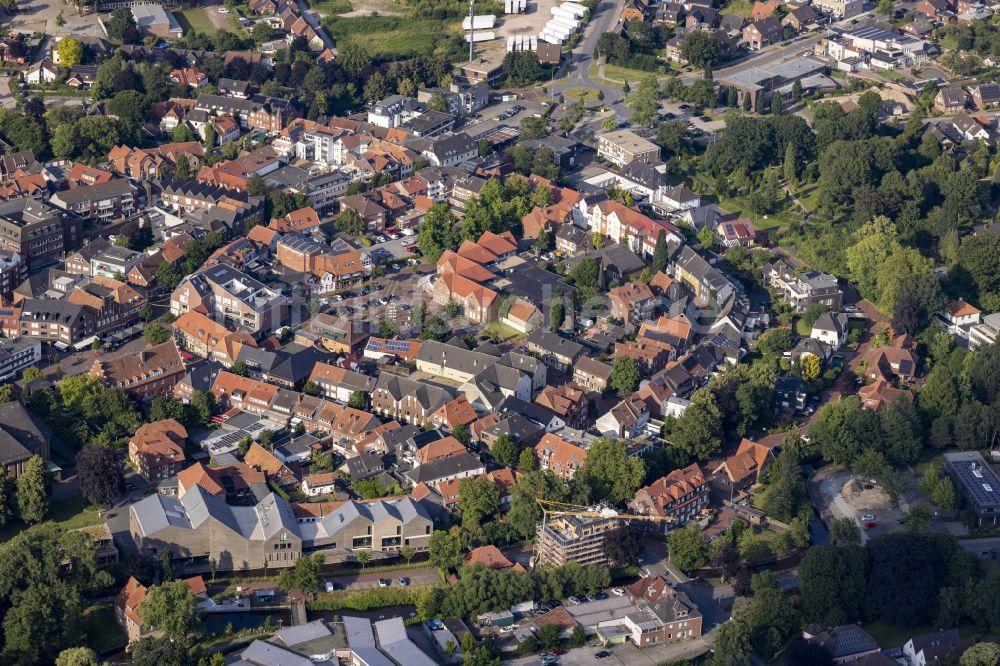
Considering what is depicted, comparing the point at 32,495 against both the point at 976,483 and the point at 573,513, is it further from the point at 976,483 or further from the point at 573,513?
the point at 976,483

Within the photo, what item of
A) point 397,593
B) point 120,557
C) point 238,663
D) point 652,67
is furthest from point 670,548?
point 652,67

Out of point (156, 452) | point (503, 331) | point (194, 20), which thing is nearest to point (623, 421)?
point (503, 331)

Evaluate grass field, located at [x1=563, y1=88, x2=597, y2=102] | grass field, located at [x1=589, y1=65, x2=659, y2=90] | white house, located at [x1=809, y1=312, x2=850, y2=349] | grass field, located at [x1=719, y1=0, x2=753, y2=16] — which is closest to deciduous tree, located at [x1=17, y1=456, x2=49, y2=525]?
white house, located at [x1=809, y1=312, x2=850, y2=349]

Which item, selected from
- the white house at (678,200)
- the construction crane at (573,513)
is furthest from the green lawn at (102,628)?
the white house at (678,200)

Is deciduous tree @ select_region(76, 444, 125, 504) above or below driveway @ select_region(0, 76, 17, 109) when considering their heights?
below

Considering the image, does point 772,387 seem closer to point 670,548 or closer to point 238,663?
point 670,548

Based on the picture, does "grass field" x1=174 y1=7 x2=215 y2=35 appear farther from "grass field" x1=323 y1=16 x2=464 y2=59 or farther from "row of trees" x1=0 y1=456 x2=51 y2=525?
"row of trees" x1=0 y1=456 x2=51 y2=525
